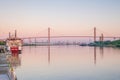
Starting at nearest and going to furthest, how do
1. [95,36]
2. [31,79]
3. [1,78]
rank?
[1,78]
[31,79]
[95,36]

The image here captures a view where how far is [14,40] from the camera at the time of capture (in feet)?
136

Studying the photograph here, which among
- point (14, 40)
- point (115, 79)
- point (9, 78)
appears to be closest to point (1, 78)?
point (9, 78)

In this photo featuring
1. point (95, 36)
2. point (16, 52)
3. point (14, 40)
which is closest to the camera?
point (16, 52)

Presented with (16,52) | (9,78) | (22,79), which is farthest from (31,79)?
(16,52)

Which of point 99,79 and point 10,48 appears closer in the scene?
point 99,79

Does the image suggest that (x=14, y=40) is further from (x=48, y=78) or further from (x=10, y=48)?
(x=48, y=78)

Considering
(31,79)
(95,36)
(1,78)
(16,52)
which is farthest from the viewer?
(95,36)

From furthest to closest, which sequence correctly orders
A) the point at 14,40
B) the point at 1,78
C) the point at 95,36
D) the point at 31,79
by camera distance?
1. the point at 95,36
2. the point at 14,40
3. the point at 31,79
4. the point at 1,78

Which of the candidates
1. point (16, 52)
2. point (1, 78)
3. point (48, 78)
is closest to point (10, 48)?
point (16, 52)

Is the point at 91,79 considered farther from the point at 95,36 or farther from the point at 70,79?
the point at 95,36

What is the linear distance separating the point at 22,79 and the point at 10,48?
24019 mm

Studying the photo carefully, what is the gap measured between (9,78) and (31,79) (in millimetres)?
3400

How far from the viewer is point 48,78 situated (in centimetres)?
1585

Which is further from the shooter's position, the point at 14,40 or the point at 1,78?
the point at 14,40
